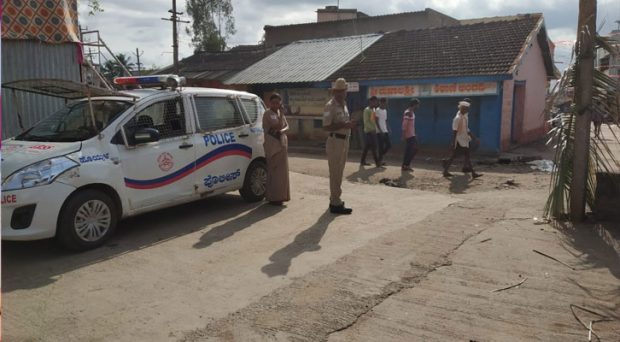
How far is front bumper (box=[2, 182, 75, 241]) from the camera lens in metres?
4.86

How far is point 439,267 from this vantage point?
4758 mm

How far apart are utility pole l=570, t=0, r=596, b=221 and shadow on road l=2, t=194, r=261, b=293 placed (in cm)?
431

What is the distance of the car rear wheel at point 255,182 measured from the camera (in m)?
7.57

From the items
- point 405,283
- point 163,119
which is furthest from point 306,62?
point 405,283

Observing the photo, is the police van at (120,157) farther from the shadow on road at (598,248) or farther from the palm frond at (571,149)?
the shadow on road at (598,248)

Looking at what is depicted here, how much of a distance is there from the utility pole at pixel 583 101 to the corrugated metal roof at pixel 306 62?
11.8m

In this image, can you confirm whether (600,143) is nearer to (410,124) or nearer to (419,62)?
(410,124)

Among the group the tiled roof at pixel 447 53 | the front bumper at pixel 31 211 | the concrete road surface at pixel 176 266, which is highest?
the tiled roof at pixel 447 53

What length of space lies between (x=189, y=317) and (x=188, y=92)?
3.73 metres

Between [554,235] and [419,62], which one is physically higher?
[419,62]

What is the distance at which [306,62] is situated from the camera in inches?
793

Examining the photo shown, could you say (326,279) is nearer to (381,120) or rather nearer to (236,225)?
(236,225)

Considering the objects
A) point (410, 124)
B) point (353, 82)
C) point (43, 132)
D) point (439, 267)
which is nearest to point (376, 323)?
point (439, 267)

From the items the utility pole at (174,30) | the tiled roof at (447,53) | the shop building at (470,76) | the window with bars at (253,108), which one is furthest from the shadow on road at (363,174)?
the utility pole at (174,30)
